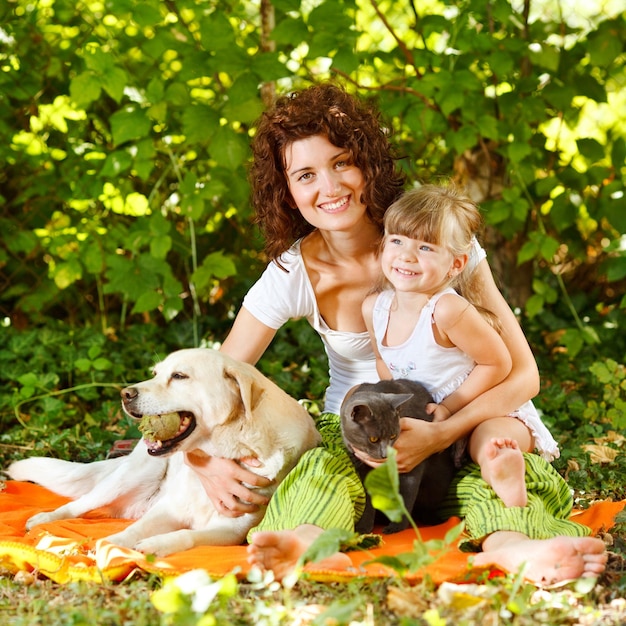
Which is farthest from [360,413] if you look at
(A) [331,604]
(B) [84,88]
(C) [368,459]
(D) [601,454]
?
(B) [84,88]

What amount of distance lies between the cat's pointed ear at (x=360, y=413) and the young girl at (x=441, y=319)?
11.9 inches

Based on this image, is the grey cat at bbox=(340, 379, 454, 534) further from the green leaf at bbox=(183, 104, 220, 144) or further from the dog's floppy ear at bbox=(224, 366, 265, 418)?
the green leaf at bbox=(183, 104, 220, 144)

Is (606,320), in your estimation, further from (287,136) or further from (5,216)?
(5,216)

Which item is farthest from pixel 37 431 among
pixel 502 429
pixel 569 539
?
pixel 569 539

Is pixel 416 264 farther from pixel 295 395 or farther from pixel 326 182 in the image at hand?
pixel 295 395

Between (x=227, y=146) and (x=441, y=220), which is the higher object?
(x=227, y=146)

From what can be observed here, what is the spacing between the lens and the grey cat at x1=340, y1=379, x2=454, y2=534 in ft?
→ 7.86

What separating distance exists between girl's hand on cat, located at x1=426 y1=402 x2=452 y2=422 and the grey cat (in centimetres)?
1

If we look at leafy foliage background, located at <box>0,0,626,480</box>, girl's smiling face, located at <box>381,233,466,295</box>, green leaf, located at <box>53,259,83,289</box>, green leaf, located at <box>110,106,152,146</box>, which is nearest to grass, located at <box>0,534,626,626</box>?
girl's smiling face, located at <box>381,233,466,295</box>

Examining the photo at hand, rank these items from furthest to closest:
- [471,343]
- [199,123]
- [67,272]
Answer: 1. [67,272]
2. [199,123]
3. [471,343]

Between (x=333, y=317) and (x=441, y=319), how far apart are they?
0.60 meters

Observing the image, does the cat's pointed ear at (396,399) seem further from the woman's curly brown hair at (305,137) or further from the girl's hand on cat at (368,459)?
the woman's curly brown hair at (305,137)

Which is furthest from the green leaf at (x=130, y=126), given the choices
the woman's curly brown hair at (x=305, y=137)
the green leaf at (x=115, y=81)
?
the woman's curly brown hair at (x=305, y=137)

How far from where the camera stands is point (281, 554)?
213 centimetres
